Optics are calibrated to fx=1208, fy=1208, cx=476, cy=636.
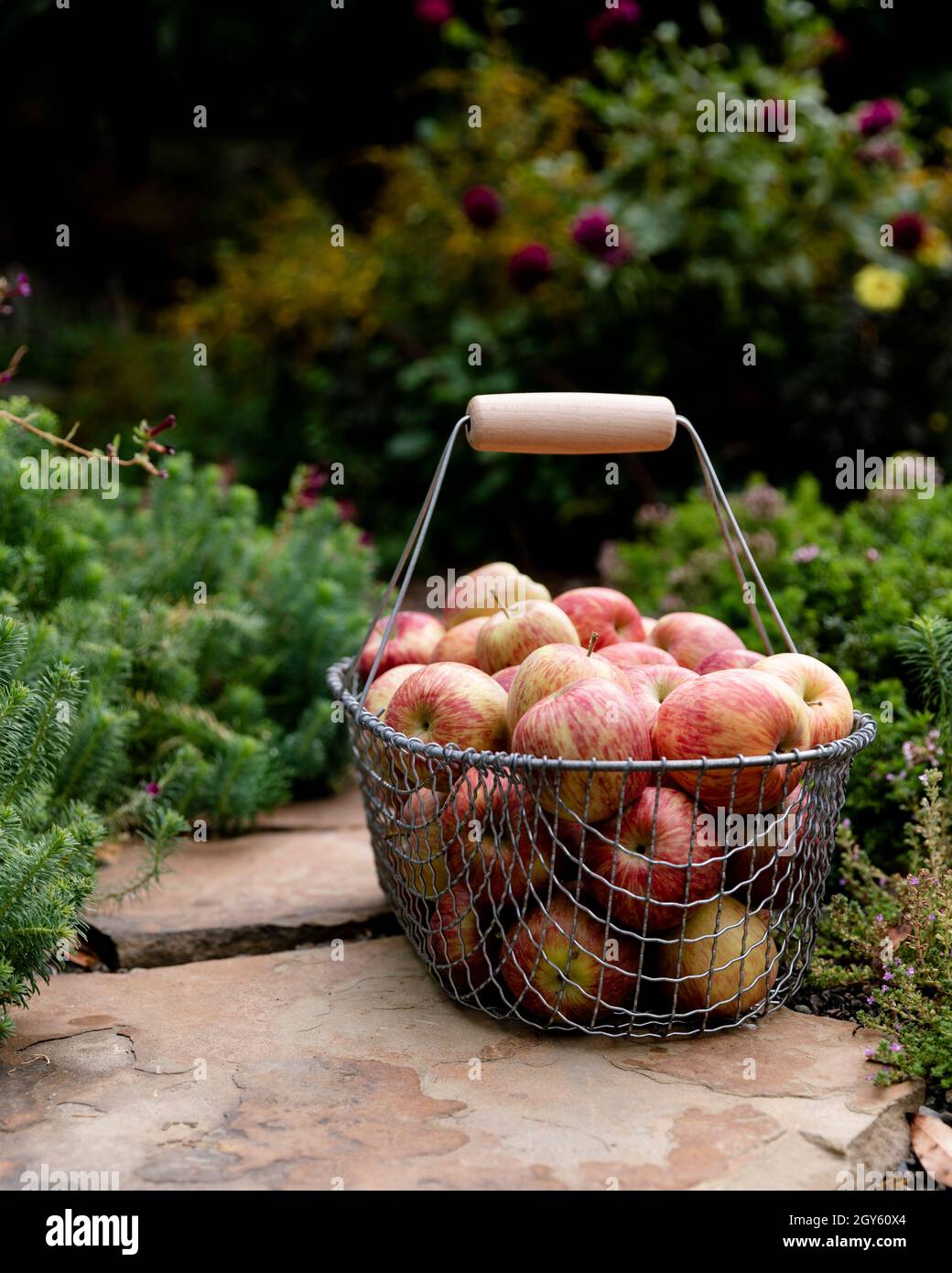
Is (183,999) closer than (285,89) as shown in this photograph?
Yes

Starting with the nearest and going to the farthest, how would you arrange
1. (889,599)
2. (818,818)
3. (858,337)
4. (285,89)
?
(818,818), (889,599), (858,337), (285,89)

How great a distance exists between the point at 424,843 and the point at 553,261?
4.33 meters

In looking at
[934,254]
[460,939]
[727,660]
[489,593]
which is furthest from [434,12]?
[460,939]

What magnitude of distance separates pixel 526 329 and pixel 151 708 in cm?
361

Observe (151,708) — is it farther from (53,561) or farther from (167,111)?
(167,111)

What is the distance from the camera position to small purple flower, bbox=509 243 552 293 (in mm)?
5477

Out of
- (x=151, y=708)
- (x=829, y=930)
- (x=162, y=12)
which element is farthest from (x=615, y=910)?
(x=162, y=12)

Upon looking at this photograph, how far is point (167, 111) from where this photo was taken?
9.20 m

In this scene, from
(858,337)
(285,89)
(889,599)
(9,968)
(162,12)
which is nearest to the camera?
(9,968)

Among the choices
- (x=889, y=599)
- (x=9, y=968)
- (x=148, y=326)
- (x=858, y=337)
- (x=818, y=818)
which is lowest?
(x=9, y=968)

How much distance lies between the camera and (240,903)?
8.30 feet

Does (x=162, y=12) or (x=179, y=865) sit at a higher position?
(x=162, y=12)

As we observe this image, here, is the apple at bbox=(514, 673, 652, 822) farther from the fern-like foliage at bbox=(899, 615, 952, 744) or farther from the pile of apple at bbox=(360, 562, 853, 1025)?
the fern-like foliage at bbox=(899, 615, 952, 744)

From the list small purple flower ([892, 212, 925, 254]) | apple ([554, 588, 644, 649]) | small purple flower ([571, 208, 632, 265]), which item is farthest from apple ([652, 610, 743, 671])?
small purple flower ([892, 212, 925, 254])
